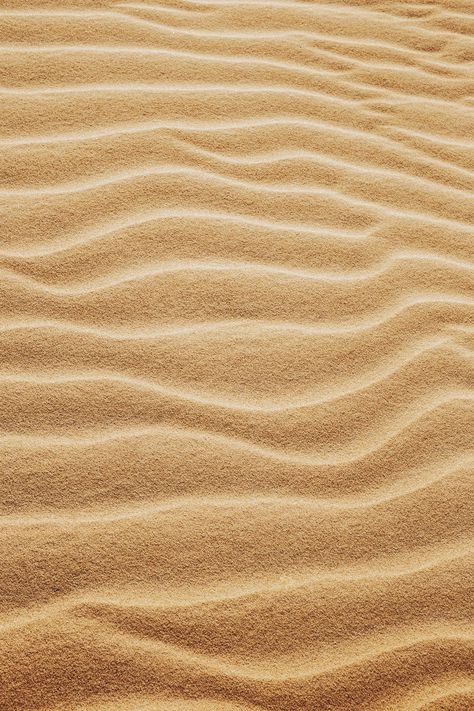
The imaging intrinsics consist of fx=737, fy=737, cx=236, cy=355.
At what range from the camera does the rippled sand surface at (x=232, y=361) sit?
5.46ft

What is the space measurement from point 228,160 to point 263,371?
78 centimetres

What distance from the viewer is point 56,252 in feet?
6.94

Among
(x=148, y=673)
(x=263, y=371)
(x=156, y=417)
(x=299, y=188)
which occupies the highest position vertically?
(x=299, y=188)

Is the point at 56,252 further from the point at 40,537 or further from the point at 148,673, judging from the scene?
the point at 148,673

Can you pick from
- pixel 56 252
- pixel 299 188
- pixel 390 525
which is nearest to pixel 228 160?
pixel 299 188

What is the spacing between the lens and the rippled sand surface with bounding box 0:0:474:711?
166cm

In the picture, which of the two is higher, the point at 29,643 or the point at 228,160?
the point at 228,160

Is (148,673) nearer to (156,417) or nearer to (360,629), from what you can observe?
(360,629)

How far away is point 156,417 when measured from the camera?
191 centimetres

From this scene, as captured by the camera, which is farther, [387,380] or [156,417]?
[387,380]

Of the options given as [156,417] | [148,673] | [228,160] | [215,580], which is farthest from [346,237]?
[148,673]

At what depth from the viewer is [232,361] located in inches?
80.1

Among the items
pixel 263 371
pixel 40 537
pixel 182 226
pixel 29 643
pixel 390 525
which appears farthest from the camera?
pixel 182 226

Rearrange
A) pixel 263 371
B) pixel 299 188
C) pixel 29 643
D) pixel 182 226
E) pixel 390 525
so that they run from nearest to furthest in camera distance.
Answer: pixel 29 643, pixel 390 525, pixel 263 371, pixel 182 226, pixel 299 188
